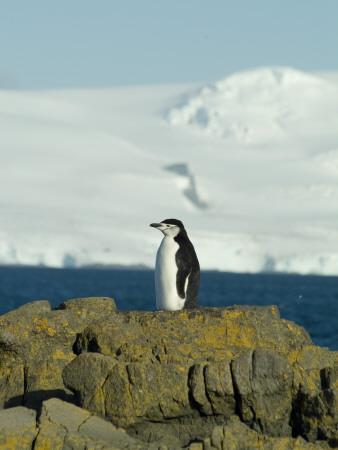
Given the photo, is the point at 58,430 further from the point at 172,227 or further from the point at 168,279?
the point at 172,227

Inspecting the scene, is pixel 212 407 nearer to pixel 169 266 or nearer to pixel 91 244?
pixel 169 266

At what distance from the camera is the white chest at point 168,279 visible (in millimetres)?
10027

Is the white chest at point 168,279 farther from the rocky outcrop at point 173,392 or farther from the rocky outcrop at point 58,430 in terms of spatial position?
the rocky outcrop at point 58,430

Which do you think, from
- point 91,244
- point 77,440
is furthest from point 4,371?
point 91,244

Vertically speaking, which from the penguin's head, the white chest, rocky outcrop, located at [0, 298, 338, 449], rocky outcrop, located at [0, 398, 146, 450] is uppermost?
the penguin's head

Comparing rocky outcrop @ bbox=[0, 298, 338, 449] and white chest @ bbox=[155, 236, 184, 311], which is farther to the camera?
white chest @ bbox=[155, 236, 184, 311]

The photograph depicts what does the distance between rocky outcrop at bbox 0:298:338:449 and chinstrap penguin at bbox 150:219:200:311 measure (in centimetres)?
228

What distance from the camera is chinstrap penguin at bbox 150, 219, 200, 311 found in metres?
10.0

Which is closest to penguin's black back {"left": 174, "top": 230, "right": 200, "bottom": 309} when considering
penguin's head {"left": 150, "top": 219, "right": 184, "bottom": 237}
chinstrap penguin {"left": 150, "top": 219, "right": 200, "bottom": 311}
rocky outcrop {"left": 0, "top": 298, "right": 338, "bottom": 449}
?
chinstrap penguin {"left": 150, "top": 219, "right": 200, "bottom": 311}

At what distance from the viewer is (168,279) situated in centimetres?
1004

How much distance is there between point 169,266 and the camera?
33.1 feet

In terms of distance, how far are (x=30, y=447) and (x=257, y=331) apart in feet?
9.93

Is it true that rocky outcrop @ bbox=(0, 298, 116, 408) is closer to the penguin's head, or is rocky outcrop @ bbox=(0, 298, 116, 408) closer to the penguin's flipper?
the penguin's flipper

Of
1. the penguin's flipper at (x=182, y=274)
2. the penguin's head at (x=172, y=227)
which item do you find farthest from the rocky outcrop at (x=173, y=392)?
the penguin's head at (x=172, y=227)
